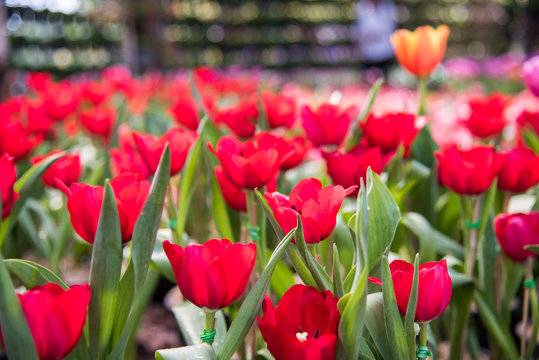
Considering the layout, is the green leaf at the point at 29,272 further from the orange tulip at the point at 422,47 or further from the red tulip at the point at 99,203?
the orange tulip at the point at 422,47

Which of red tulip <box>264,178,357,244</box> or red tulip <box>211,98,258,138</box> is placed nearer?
red tulip <box>264,178,357,244</box>

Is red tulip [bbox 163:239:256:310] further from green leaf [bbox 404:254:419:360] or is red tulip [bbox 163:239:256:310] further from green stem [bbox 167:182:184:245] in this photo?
green stem [bbox 167:182:184:245]

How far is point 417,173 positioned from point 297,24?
11.7 metres

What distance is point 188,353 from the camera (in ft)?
1.76

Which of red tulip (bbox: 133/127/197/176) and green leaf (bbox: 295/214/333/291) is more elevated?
red tulip (bbox: 133/127/197/176)

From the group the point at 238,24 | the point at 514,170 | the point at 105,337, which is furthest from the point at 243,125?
the point at 238,24

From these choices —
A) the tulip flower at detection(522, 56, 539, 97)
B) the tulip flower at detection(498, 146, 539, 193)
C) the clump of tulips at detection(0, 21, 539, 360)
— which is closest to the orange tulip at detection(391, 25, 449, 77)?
the clump of tulips at detection(0, 21, 539, 360)

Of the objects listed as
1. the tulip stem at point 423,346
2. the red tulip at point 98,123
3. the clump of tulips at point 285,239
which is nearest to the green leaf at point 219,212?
the clump of tulips at point 285,239

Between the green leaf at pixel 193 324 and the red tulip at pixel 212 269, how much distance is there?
141mm

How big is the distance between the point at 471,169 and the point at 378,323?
1.08 feet

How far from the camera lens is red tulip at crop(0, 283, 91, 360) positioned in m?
0.47

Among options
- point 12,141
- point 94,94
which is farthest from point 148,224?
point 94,94

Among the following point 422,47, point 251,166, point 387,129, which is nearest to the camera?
point 251,166

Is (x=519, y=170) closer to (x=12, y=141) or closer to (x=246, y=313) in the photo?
(x=246, y=313)
